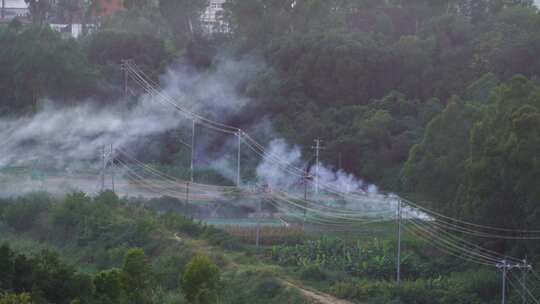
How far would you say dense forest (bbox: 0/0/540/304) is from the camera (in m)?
21.6

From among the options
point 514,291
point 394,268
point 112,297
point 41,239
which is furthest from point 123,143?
point 112,297

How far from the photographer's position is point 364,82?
34125 mm

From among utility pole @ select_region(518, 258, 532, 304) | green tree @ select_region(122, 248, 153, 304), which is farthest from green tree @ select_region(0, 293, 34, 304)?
utility pole @ select_region(518, 258, 532, 304)

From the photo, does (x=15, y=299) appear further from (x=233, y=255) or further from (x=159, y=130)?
(x=159, y=130)

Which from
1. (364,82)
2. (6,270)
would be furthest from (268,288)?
(364,82)

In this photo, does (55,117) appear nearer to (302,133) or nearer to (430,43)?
(302,133)

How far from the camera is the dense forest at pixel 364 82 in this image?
21.6 meters

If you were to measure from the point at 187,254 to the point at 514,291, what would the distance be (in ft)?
22.5

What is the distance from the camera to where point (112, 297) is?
14.2 meters

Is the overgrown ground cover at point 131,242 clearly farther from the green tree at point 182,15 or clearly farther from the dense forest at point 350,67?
the green tree at point 182,15

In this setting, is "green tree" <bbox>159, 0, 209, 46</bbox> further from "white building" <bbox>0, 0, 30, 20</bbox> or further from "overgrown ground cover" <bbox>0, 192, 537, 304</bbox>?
"white building" <bbox>0, 0, 30, 20</bbox>

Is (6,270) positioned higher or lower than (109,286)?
higher

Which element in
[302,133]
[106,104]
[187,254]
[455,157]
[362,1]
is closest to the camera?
[187,254]

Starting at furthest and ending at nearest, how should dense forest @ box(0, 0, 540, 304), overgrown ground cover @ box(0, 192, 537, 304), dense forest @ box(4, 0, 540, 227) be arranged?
1. dense forest @ box(4, 0, 540, 227)
2. dense forest @ box(0, 0, 540, 304)
3. overgrown ground cover @ box(0, 192, 537, 304)
